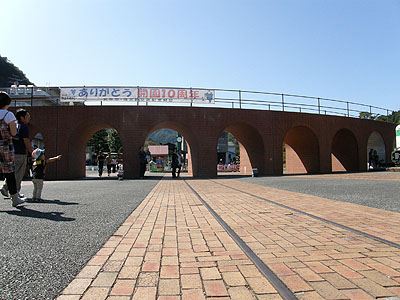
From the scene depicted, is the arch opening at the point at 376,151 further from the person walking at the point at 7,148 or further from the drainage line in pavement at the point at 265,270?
the person walking at the point at 7,148

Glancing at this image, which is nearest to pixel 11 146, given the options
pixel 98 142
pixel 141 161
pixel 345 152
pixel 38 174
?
pixel 38 174

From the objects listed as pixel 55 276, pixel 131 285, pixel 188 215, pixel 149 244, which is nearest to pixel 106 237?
pixel 149 244

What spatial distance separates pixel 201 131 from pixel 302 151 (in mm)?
10298

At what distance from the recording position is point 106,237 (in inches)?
129

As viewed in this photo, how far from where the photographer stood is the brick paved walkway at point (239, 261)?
6.24 feet

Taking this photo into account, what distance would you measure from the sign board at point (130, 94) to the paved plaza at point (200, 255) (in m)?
14.9

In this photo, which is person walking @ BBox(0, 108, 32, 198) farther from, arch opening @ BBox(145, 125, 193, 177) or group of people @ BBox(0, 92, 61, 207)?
arch opening @ BBox(145, 125, 193, 177)

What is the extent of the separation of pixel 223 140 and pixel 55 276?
5917 centimetres

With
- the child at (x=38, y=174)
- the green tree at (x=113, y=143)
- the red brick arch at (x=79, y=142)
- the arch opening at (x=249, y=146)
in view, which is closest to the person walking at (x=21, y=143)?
the child at (x=38, y=174)

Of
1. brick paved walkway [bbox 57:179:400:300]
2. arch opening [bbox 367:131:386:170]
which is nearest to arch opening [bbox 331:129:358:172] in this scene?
arch opening [bbox 367:131:386:170]

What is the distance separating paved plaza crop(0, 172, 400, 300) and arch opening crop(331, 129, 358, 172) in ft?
74.8

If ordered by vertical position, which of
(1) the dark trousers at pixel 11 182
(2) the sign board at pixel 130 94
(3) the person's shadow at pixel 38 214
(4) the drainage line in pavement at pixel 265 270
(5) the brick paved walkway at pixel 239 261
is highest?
(2) the sign board at pixel 130 94

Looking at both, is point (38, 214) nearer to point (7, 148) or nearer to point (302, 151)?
point (7, 148)

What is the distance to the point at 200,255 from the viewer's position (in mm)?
2664
